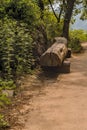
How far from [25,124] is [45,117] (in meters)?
0.56

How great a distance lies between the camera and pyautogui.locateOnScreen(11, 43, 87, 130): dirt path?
259 inches

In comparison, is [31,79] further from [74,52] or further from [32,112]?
[74,52]

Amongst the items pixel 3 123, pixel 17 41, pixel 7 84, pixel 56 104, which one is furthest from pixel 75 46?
pixel 3 123

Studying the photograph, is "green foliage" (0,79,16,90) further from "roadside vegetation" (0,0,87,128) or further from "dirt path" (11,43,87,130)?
"dirt path" (11,43,87,130)

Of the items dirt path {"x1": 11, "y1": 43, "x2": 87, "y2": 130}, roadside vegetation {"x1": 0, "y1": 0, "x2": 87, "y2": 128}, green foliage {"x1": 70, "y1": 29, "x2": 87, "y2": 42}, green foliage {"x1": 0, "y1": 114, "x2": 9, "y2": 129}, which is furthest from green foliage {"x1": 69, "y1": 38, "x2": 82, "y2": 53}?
green foliage {"x1": 0, "y1": 114, "x2": 9, "y2": 129}

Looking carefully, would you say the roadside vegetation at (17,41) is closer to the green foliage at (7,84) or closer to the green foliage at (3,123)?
the green foliage at (7,84)

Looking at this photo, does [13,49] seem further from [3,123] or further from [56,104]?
[3,123]

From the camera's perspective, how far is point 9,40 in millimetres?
9438

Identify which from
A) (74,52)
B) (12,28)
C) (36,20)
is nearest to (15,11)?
(36,20)

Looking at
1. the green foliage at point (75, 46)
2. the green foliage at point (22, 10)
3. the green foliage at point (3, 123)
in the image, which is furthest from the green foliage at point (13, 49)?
the green foliage at point (75, 46)

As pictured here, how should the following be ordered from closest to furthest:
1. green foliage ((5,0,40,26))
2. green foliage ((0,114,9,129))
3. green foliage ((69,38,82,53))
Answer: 1. green foliage ((0,114,9,129))
2. green foliage ((5,0,40,26))
3. green foliage ((69,38,82,53))

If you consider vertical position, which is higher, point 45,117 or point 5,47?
point 5,47

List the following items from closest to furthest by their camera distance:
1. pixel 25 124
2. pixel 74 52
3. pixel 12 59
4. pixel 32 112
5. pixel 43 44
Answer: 1. pixel 25 124
2. pixel 32 112
3. pixel 12 59
4. pixel 43 44
5. pixel 74 52

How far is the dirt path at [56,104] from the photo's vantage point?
6.59 m
